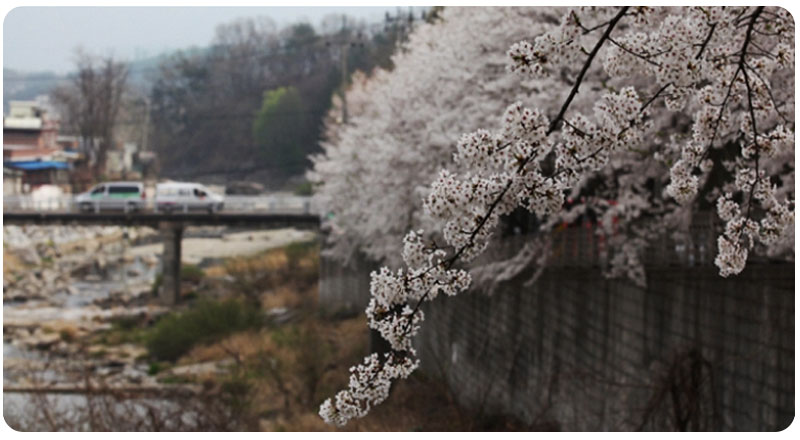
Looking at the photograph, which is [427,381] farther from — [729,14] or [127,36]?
[127,36]

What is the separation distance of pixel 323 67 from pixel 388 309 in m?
32.4

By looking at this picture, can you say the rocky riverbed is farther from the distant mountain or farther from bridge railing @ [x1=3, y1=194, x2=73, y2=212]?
the distant mountain

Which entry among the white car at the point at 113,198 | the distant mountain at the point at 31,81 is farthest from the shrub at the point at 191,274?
the distant mountain at the point at 31,81

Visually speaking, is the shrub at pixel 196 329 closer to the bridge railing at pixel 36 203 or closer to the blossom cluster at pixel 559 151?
the bridge railing at pixel 36 203

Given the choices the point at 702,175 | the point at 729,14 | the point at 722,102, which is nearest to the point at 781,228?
the point at 722,102

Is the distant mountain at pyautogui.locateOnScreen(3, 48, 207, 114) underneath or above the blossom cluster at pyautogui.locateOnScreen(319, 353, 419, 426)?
above

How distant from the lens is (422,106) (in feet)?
41.2

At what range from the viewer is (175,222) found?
95.6 feet

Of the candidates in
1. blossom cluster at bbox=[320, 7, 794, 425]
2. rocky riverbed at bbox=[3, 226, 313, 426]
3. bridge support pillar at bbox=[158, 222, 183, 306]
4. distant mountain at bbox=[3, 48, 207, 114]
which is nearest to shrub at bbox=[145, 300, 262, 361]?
rocky riverbed at bbox=[3, 226, 313, 426]

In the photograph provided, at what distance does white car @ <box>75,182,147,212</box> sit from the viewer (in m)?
27.3

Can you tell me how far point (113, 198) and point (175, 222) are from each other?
5.52 ft

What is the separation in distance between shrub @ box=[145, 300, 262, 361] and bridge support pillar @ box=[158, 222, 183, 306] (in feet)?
20.9

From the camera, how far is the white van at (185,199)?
1166 inches

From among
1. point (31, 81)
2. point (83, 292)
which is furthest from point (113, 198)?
point (31, 81)
